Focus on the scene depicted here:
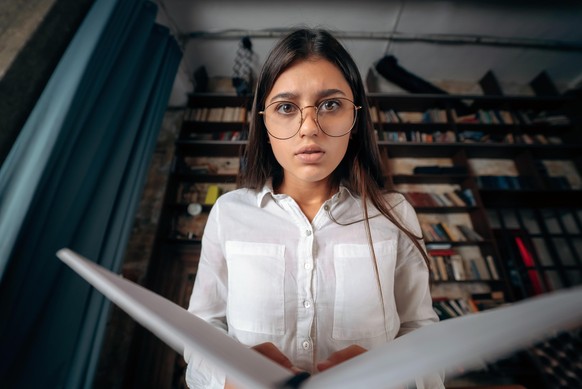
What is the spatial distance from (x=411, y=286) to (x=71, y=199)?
1702 millimetres

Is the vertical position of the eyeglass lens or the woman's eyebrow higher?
the woman's eyebrow

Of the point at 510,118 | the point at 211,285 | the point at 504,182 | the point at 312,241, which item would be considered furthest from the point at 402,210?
the point at 510,118

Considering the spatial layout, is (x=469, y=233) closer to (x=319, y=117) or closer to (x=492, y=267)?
(x=492, y=267)

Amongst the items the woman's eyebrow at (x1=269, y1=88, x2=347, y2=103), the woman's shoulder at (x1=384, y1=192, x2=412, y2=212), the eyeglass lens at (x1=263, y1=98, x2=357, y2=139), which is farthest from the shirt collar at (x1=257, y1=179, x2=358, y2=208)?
the woman's eyebrow at (x1=269, y1=88, x2=347, y2=103)

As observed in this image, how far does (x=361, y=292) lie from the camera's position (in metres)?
0.77

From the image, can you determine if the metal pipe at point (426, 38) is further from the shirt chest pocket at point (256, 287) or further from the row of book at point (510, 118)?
the shirt chest pocket at point (256, 287)

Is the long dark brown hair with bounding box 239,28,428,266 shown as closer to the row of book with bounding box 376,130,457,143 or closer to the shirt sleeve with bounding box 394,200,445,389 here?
the shirt sleeve with bounding box 394,200,445,389

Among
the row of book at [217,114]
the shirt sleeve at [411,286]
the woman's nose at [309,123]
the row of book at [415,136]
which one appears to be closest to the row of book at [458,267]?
the row of book at [415,136]

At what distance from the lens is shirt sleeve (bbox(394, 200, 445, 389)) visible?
2.74 feet

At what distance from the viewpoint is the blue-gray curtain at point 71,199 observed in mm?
981

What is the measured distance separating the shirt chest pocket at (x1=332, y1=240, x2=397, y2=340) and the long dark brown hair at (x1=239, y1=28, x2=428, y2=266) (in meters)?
0.08

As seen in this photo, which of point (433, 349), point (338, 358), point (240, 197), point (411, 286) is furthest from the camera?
point (240, 197)

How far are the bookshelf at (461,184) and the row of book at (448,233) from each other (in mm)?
17

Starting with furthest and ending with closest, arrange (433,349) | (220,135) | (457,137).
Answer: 1. (220,135)
2. (457,137)
3. (433,349)
